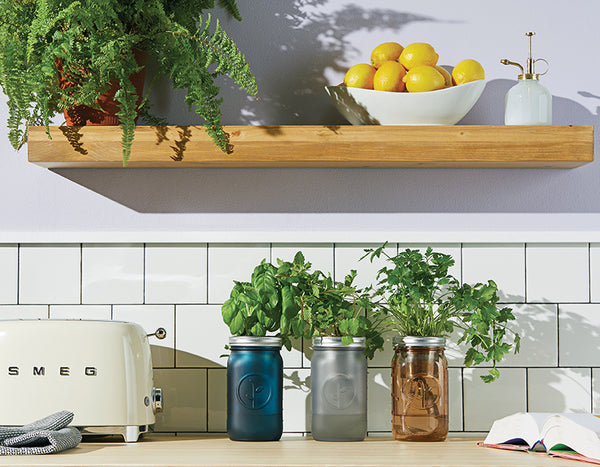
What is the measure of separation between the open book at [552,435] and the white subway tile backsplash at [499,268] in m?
0.33

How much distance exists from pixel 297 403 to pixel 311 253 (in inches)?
12.9

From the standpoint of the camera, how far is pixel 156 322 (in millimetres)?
1665

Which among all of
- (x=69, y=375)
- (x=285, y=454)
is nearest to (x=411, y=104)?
(x=285, y=454)

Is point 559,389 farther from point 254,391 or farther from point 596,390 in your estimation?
point 254,391

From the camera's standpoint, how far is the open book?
1.27 m

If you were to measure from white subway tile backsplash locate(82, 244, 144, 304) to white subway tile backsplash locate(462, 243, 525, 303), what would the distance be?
2.38ft

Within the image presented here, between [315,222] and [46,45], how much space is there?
663 millimetres

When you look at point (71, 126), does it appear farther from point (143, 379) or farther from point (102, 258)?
point (143, 379)

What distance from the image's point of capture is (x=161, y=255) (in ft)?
5.50

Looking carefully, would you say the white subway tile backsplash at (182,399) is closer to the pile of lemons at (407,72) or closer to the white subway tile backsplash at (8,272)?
the white subway tile backsplash at (8,272)

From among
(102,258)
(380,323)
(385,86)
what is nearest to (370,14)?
(385,86)

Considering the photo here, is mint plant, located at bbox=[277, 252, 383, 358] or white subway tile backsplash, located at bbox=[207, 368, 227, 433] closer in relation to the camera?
mint plant, located at bbox=[277, 252, 383, 358]

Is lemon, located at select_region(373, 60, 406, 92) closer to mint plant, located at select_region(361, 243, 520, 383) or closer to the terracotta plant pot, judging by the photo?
mint plant, located at select_region(361, 243, 520, 383)

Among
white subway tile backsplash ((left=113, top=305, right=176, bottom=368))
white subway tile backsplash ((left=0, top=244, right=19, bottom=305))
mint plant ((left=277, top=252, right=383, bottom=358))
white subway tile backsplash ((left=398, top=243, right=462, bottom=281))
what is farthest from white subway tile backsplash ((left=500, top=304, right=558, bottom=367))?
white subway tile backsplash ((left=0, top=244, right=19, bottom=305))
